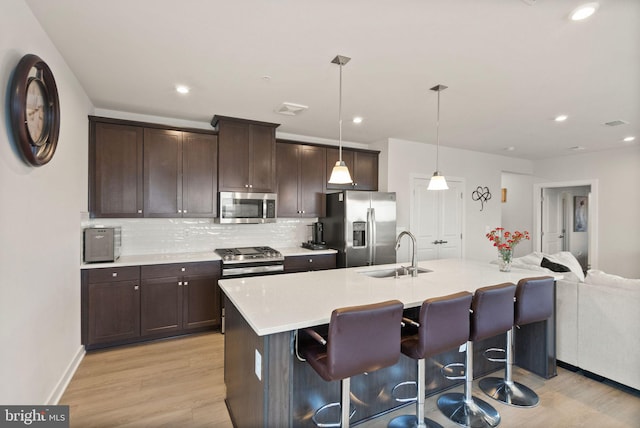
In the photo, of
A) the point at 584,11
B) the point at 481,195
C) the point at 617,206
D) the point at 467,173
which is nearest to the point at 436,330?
the point at 584,11

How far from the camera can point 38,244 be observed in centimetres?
198

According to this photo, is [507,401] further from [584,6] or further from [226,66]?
[226,66]

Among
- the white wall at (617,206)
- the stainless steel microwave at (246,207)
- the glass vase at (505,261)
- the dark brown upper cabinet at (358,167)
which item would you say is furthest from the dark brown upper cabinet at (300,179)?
the white wall at (617,206)

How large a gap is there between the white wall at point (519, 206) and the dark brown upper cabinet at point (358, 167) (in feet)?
11.9

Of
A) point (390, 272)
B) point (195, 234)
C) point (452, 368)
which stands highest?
point (195, 234)

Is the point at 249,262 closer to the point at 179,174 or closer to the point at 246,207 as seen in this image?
the point at 246,207

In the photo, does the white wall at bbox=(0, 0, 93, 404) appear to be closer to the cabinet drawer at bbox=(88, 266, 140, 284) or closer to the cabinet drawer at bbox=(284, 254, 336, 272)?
the cabinet drawer at bbox=(88, 266, 140, 284)

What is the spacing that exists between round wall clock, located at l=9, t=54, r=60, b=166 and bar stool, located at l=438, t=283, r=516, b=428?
2892 mm

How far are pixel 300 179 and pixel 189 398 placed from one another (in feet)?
9.82

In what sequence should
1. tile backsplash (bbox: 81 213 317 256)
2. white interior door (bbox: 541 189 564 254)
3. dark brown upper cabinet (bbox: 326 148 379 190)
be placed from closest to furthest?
1. tile backsplash (bbox: 81 213 317 256)
2. dark brown upper cabinet (bbox: 326 148 379 190)
3. white interior door (bbox: 541 189 564 254)

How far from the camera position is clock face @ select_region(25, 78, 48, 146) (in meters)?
1.78

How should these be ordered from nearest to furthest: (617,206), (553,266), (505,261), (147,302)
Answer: (505,261) → (553,266) → (147,302) → (617,206)

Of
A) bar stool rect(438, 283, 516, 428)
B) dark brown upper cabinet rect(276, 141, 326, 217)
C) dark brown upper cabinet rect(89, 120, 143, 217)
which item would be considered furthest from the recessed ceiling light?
dark brown upper cabinet rect(89, 120, 143, 217)

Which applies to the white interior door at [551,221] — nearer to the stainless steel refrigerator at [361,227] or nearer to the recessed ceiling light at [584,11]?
the stainless steel refrigerator at [361,227]
